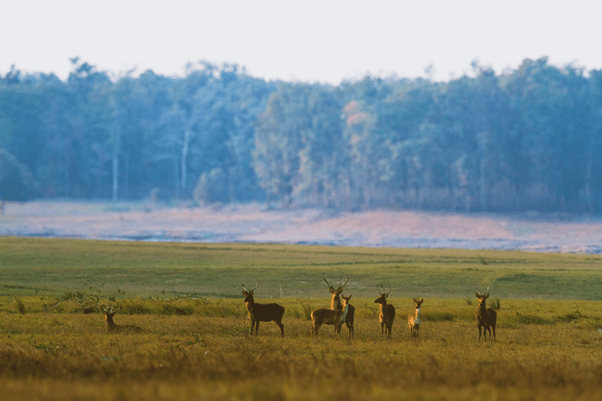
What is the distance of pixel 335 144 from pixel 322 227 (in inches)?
850

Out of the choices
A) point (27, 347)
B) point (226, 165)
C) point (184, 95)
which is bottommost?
point (27, 347)

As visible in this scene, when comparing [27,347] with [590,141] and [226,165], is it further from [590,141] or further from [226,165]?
[226,165]

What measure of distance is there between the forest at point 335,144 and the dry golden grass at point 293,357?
241 ft

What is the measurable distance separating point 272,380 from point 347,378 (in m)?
1.13

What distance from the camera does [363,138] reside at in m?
105

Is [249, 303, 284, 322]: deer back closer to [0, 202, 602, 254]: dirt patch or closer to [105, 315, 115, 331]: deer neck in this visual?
[105, 315, 115, 331]: deer neck

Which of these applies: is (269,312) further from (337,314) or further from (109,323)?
(109,323)

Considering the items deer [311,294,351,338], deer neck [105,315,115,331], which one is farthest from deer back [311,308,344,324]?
deer neck [105,315,115,331]

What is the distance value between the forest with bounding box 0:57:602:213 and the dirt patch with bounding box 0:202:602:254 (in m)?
9.81

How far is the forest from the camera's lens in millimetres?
102500

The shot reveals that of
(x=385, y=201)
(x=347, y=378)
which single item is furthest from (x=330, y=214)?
(x=347, y=378)

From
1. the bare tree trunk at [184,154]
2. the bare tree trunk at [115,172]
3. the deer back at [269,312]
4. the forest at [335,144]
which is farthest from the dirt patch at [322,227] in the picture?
the deer back at [269,312]

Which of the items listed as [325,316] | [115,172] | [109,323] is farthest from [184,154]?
[325,316]

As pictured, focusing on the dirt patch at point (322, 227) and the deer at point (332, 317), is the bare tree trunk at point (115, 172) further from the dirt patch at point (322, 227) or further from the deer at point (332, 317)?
the deer at point (332, 317)
